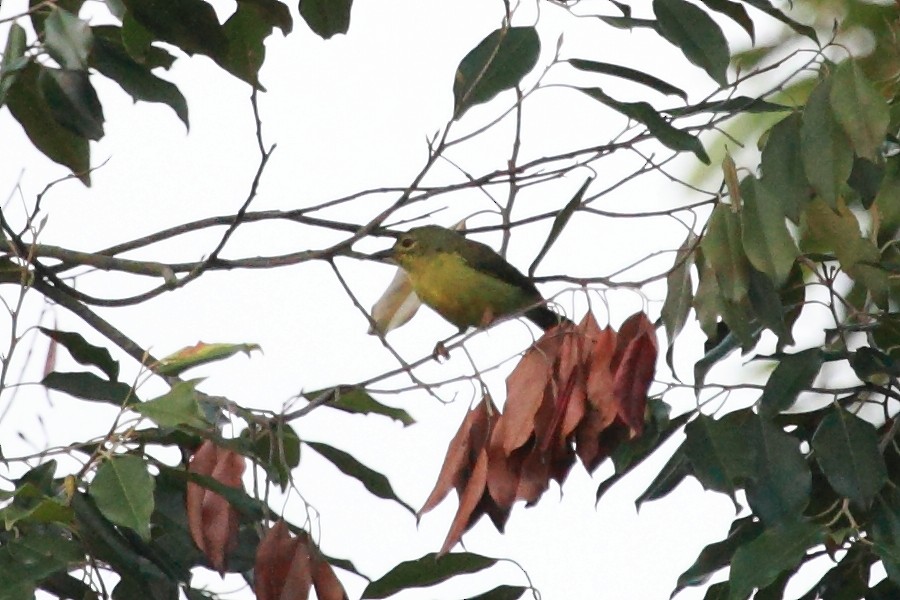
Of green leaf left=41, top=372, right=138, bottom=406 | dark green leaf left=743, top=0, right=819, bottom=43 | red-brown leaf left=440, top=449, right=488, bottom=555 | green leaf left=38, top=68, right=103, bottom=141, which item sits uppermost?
green leaf left=38, top=68, right=103, bottom=141

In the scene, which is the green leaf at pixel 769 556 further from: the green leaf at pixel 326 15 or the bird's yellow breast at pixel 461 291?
the bird's yellow breast at pixel 461 291

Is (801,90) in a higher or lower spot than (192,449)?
higher

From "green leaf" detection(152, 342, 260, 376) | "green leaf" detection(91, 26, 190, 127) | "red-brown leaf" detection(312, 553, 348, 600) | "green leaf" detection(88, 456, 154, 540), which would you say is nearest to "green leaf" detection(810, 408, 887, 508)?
"red-brown leaf" detection(312, 553, 348, 600)

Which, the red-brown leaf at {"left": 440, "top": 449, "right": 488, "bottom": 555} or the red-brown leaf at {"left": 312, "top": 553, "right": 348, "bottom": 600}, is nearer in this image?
the red-brown leaf at {"left": 312, "top": 553, "right": 348, "bottom": 600}

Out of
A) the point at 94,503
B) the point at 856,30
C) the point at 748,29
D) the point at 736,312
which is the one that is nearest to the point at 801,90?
the point at 856,30

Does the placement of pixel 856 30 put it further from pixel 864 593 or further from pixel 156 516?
pixel 156 516

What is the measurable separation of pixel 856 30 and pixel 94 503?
2.48m

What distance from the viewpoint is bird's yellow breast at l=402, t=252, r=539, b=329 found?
4098mm

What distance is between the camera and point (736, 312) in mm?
2268

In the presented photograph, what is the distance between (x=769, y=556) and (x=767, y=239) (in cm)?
54

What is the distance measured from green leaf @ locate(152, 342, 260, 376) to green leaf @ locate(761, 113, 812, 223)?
Answer: 104cm

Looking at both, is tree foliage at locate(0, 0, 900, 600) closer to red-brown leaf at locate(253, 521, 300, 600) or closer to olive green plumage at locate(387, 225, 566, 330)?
red-brown leaf at locate(253, 521, 300, 600)

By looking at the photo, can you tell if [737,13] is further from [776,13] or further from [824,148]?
[824,148]

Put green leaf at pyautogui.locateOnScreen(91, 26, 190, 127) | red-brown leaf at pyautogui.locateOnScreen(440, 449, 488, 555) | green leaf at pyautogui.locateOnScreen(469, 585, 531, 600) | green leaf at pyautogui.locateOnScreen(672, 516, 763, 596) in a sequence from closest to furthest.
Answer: red-brown leaf at pyautogui.locateOnScreen(440, 449, 488, 555) → green leaf at pyautogui.locateOnScreen(469, 585, 531, 600) → green leaf at pyautogui.locateOnScreen(91, 26, 190, 127) → green leaf at pyautogui.locateOnScreen(672, 516, 763, 596)
